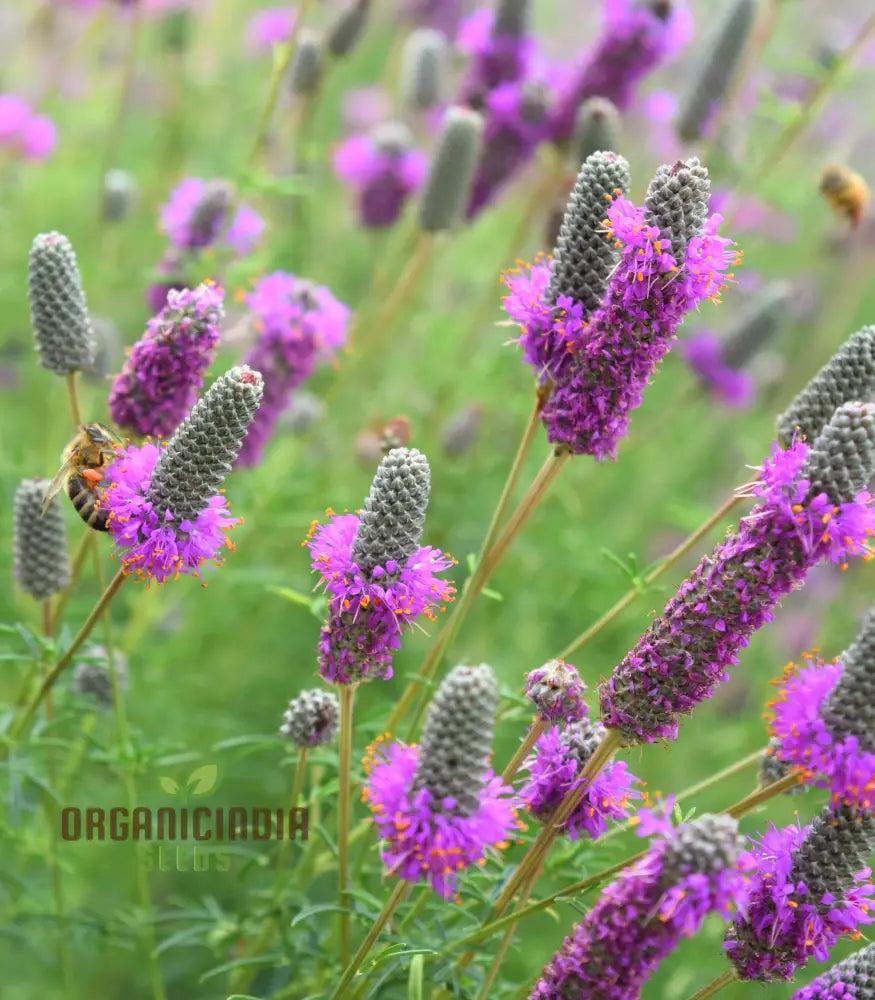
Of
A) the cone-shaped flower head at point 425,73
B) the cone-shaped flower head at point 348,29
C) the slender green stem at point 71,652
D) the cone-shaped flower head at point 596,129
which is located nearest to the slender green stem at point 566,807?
the slender green stem at point 71,652

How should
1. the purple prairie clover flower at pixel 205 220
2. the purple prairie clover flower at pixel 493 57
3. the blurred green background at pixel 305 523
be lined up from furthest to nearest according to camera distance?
the purple prairie clover flower at pixel 493 57, the purple prairie clover flower at pixel 205 220, the blurred green background at pixel 305 523

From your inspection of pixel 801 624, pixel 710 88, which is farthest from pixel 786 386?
pixel 710 88

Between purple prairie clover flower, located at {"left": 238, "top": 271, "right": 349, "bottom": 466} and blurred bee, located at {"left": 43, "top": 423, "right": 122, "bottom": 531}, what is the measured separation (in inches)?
42.6

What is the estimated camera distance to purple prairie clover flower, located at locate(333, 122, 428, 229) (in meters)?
6.41

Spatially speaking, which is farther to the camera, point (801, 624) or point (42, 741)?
point (801, 624)

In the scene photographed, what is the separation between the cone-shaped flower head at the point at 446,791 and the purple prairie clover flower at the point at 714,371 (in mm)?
4690

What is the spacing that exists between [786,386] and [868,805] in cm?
663

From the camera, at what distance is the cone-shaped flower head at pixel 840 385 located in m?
3.33

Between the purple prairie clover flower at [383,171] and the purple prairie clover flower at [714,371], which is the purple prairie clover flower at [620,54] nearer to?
the purple prairie clover flower at [383,171]

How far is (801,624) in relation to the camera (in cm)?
802

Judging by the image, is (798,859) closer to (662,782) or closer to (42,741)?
(42,741)

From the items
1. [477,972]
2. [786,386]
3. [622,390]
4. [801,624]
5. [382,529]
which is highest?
[622,390]

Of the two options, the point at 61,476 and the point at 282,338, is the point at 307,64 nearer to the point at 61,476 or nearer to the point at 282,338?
the point at 282,338

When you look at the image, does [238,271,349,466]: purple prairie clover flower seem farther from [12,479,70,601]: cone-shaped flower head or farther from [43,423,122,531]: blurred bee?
[43,423,122,531]: blurred bee
